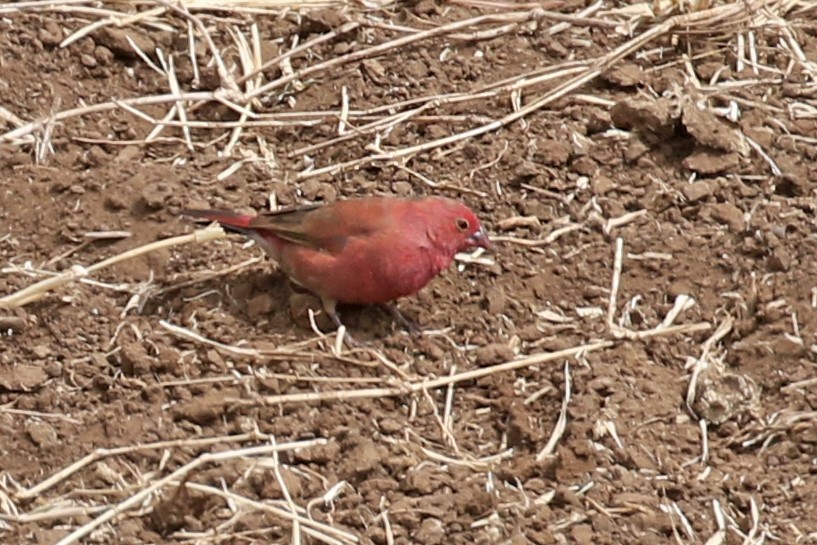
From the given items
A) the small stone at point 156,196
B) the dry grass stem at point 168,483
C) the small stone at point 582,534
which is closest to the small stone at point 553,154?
the small stone at point 156,196

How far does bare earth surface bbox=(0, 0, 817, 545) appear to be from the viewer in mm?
5285

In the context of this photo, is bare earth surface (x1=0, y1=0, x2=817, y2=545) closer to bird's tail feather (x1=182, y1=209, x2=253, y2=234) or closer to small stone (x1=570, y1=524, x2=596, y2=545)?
small stone (x1=570, y1=524, x2=596, y2=545)

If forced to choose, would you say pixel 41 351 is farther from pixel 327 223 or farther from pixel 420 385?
pixel 420 385

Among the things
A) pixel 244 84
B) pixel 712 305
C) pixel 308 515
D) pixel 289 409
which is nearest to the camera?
pixel 308 515

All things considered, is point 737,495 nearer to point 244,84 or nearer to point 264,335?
point 264,335

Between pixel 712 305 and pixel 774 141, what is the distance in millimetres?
892

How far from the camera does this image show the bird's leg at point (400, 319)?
236 inches

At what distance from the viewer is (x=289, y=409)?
18.4ft

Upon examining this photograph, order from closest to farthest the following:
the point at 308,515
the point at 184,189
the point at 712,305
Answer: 1. the point at 308,515
2. the point at 712,305
3. the point at 184,189

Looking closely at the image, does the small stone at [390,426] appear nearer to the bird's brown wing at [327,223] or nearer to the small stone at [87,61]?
the bird's brown wing at [327,223]

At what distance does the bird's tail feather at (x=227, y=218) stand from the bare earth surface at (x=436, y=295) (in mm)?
196

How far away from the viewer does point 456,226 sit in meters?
6.02

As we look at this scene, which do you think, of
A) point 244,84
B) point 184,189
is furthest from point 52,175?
point 244,84

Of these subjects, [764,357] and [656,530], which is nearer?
[656,530]
